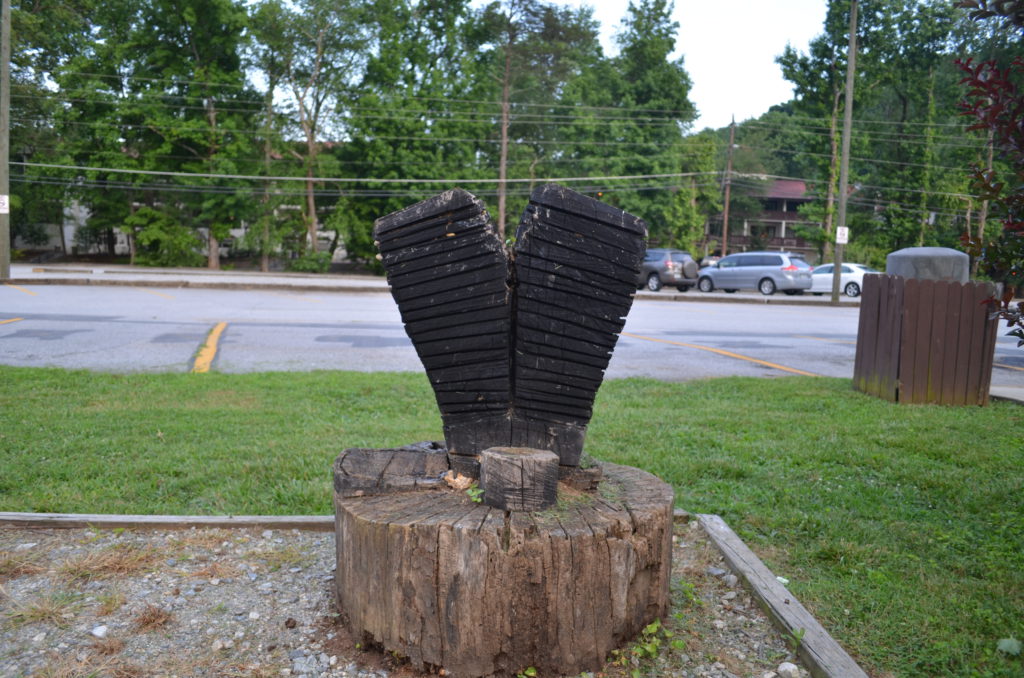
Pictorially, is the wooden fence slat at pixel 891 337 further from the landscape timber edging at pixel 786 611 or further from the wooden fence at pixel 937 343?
the landscape timber edging at pixel 786 611

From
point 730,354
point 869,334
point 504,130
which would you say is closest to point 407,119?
point 504,130

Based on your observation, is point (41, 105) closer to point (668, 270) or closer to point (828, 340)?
point (668, 270)

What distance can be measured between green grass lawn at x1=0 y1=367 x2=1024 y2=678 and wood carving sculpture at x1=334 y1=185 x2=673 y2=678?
1009 millimetres

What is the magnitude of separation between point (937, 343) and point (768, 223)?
60.7 meters

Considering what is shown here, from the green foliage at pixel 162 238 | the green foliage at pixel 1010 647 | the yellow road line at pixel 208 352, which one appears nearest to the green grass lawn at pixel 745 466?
the green foliage at pixel 1010 647

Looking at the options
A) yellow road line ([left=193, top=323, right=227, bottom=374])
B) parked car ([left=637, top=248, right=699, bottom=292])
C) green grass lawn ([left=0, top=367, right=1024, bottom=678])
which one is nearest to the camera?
green grass lawn ([left=0, top=367, right=1024, bottom=678])

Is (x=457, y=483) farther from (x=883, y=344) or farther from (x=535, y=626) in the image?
(x=883, y=344)

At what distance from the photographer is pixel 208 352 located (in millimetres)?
10008

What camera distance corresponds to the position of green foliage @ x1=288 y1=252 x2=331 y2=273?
3772 centimetres

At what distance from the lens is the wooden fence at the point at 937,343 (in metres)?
7.30

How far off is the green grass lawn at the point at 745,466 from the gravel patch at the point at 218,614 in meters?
0.37

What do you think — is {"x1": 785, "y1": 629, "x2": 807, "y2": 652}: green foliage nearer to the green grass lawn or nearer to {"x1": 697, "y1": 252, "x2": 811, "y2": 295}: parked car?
the green grass lawn

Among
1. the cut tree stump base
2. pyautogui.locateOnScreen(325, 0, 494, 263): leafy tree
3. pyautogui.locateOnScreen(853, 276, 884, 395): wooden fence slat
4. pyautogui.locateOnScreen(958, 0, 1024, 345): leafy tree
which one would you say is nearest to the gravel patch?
the cut tree stump base

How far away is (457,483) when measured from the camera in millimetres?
3025
